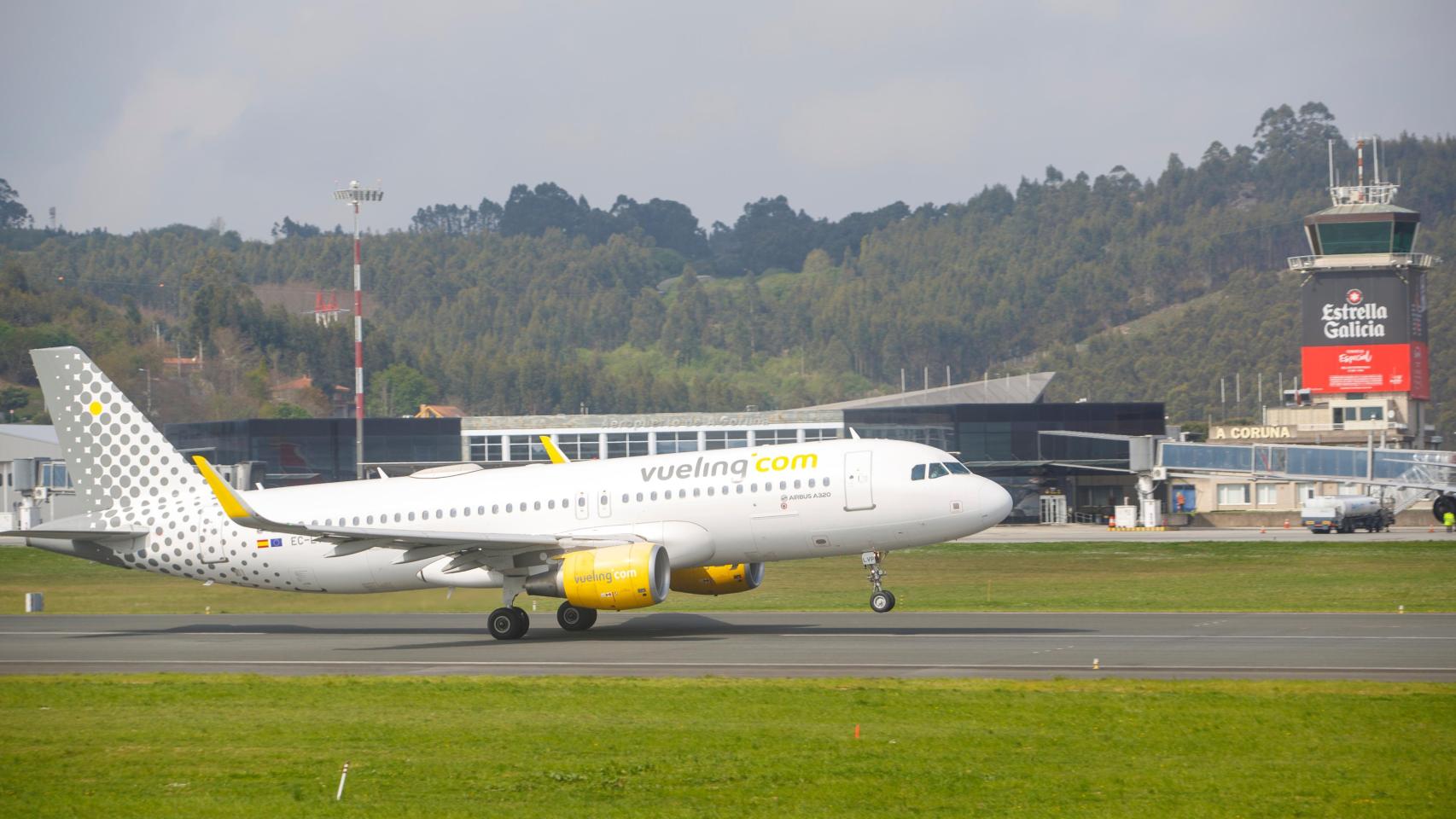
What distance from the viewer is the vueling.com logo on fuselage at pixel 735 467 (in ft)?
100

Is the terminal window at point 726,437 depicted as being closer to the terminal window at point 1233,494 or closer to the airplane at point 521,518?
the terminal window at point 1233,494

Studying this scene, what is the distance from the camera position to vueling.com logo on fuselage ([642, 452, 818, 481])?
100 feet

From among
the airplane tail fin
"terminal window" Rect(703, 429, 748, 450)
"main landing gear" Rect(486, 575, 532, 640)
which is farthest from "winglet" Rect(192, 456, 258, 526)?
"terminal window" Rect(703, 429, 748, 450)

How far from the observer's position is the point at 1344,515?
77.8 meters

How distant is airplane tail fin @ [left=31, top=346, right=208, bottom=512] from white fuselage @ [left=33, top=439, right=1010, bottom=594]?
1.43 ft

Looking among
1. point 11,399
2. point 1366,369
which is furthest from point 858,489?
point 11,399

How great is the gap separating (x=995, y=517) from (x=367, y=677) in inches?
513

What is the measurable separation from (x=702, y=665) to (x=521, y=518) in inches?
338

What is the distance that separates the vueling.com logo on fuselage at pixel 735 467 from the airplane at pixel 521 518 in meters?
0.04

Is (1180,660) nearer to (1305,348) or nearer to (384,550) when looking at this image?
(384,550)

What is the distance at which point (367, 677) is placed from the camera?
2353 cm

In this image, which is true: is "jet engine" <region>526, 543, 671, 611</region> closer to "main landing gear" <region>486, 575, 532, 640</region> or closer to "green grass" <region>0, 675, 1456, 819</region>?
Result: "main landing gear" <region>486, 575, 532, 640</region>

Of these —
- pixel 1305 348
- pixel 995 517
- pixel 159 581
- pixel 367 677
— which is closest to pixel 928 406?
pixel 1305 348

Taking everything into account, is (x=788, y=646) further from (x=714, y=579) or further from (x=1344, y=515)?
(x=1344, y=515)
